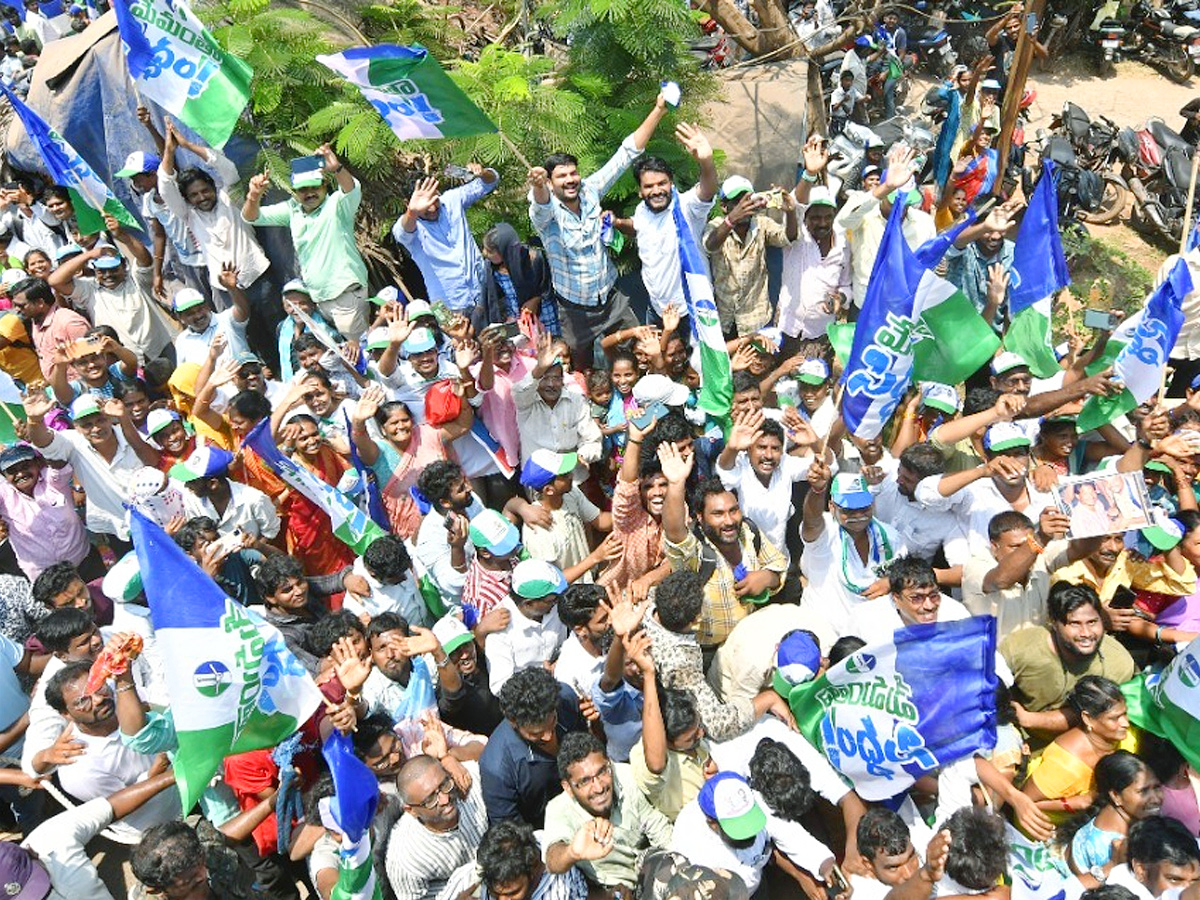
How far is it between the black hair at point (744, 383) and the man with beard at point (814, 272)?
59 cm

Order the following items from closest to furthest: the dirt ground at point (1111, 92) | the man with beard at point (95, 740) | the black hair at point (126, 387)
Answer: the man with beard at point (95, 740), the black hair at point (126, 387), the dirt ground at point (1111, 92)

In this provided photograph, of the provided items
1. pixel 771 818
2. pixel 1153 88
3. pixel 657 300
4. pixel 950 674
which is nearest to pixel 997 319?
pixel 657 300

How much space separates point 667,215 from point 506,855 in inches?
158

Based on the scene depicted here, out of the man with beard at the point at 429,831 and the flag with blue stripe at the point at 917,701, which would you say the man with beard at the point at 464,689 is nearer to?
the man with beard at the point at 429,831

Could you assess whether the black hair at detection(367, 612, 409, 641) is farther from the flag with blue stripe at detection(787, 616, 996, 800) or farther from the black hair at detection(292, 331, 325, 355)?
the black hair at detection(292, 331, 325, 355)

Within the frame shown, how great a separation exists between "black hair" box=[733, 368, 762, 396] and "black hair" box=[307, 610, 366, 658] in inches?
93.5

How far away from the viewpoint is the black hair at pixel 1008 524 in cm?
459

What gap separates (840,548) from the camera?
192 inches

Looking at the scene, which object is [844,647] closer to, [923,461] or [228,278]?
[923,461]

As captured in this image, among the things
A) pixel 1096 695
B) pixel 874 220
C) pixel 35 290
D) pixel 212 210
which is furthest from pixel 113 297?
pixel 1096 695

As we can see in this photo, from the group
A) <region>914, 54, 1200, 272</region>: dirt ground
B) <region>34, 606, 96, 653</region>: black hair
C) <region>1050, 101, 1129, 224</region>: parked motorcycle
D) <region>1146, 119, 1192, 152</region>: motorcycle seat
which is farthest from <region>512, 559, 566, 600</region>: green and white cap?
<region>914, 54, 1200, 272</region>: dirt ground

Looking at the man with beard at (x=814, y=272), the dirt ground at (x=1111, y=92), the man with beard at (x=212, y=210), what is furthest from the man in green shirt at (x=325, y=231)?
the dirt ground at (x=1111, y=92)

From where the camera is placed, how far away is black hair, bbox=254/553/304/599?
4.88 meters

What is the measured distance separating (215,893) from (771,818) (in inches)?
86.8
